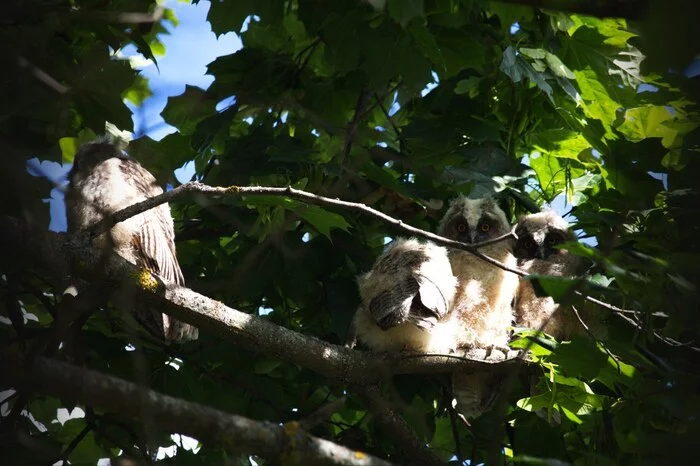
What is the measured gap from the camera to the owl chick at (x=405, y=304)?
4.11 meters

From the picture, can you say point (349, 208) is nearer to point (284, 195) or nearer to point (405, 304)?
point (284, 195)

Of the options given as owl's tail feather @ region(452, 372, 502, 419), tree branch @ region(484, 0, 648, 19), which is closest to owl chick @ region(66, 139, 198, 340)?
owl's tail feather @ region(452, 372, 502, 419)

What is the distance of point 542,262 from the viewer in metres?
5.30

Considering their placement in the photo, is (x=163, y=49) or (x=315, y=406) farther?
(x=163, y=49)

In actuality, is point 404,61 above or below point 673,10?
above

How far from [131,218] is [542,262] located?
2675 millimetres

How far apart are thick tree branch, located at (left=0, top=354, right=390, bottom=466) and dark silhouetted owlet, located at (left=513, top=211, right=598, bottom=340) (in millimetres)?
3003

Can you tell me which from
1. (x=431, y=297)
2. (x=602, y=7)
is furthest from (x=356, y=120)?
(x=602, y=7)

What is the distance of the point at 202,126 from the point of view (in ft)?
15.0

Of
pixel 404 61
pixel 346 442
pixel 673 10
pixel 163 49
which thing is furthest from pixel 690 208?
pixel 163 49

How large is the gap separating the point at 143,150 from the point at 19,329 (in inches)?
50.5

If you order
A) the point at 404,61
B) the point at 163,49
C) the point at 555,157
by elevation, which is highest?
the point at 163,49

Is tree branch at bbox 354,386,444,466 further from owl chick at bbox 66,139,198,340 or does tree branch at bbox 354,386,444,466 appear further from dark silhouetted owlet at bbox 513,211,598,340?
dark silhouetted owlet at bbox 513,211,598,340

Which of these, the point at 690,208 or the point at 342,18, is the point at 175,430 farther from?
the point at 342,18
